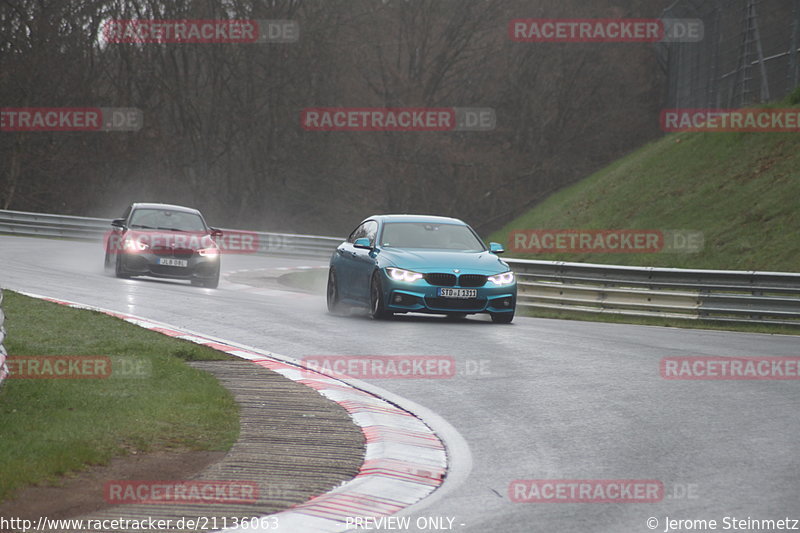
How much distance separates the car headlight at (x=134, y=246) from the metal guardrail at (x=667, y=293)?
23.8 feet

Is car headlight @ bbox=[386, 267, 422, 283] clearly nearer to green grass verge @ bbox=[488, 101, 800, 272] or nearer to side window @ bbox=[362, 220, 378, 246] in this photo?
side window @ bbox=[362, 220, 378, 246]

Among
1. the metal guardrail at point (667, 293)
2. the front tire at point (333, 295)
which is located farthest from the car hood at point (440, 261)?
the metal guardrail at point (667, 293)

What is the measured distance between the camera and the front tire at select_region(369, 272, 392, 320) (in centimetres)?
1598

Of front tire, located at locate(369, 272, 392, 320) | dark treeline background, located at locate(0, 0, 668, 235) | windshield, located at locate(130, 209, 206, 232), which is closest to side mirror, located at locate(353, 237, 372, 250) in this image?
front tire, located at locate(369, 272, 392, 320)

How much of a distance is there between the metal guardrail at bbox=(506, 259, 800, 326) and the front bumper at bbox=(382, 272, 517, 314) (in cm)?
433

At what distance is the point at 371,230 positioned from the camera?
58.0 feet

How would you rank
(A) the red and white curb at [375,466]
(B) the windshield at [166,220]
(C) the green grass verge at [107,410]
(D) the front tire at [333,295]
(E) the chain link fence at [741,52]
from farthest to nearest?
(E) the chain link fence at [741,52] → (B) the windshield at [166,220] → (D) the front tire at [333,295] → (C) the green grass verge at [107,410] → (A) the red and white curb at [375,466]

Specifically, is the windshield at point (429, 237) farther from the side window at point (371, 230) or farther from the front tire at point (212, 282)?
the front tire at point (212, 282)

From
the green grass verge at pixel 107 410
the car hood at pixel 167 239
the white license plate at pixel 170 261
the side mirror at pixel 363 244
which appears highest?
the side mirror at pixel 363 244

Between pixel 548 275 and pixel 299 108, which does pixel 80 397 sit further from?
pixel 299 108

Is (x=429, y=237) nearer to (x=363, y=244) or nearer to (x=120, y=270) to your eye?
(x=363, y=244)

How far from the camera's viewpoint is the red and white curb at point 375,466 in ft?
19.5

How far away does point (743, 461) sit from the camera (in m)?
7.38

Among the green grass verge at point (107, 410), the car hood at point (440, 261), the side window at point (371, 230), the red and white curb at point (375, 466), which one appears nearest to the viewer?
the red and white curb at point (375, 466)
